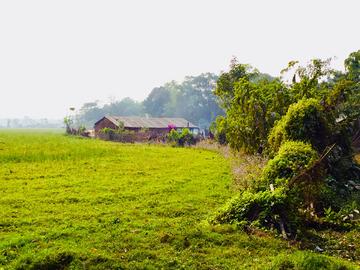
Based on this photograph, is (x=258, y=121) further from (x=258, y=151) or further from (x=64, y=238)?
(x=64, y=238)

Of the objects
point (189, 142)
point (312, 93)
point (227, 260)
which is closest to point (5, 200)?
point (227, 260)

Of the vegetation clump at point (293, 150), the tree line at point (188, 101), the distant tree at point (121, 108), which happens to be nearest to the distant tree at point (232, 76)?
the vegetation clump at point (293, 150)

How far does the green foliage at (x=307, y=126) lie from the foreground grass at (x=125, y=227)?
3096mm

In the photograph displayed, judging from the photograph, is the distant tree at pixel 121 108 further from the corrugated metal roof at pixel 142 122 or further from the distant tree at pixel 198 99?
the corrugated metal roof at pixel 142 122

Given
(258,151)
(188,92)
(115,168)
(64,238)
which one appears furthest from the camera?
(188,92)

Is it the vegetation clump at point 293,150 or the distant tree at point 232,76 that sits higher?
the distant tree at point 232,76

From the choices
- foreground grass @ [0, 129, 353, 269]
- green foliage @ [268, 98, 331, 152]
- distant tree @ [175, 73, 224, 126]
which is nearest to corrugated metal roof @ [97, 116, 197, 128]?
foreground grass @ [0, 129, 353, 269]

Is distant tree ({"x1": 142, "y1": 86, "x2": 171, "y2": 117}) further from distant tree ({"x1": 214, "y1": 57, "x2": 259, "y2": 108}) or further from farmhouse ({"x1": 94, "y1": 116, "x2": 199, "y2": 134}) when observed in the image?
distant tree ({"x1": 214, "y1": 57, "x2": 259, "y2": 108})

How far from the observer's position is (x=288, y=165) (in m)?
7.91

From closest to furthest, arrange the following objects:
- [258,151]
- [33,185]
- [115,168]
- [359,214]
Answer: [359,214] < [33,185] < [115,168] < [258,151]

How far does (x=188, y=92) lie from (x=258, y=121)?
2720 inches

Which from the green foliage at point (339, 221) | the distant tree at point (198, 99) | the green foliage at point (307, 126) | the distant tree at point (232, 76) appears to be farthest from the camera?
the distant tree at point (198, 99)

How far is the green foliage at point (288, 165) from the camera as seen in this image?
7590 millimetres

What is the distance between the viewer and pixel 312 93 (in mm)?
A: 13617
